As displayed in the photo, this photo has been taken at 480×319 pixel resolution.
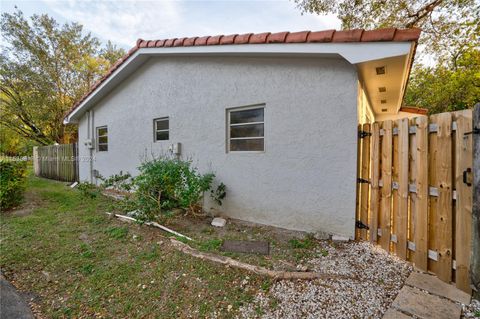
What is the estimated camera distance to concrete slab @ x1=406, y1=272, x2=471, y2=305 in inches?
87.3

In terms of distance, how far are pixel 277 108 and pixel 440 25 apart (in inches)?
357

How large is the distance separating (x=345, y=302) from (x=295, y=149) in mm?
2556

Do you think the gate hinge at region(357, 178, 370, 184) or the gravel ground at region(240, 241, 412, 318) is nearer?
the gravel ground at region(240, 241, 412, 318)

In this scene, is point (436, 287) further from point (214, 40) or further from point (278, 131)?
→ point (214, 40)

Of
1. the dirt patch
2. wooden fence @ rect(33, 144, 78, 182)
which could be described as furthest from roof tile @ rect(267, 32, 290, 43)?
wooden fence @ rect(33, 144, 78, 182)

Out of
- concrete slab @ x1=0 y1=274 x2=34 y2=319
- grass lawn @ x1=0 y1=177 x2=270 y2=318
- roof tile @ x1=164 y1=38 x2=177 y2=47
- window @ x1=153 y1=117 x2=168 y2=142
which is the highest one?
roof tile @ x1=164 y1=38 x2=177 y2=47

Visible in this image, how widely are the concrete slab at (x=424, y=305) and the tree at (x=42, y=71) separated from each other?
19614 millimetres

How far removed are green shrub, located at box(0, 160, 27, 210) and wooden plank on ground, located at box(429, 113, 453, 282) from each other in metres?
9.06

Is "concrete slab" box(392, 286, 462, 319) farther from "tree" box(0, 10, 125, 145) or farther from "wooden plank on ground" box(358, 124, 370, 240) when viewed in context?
"tree" box(0, 10, 125, 145)

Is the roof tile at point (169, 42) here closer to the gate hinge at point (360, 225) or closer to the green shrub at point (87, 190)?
the green shrub at point (87, 190)

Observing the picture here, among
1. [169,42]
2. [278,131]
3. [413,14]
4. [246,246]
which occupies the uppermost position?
[413,14]

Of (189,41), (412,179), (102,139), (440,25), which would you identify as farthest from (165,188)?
(440,25)

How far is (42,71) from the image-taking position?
14.4 m

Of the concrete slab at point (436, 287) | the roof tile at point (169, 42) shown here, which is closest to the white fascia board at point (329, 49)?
the roof tile at point (169, 42)
